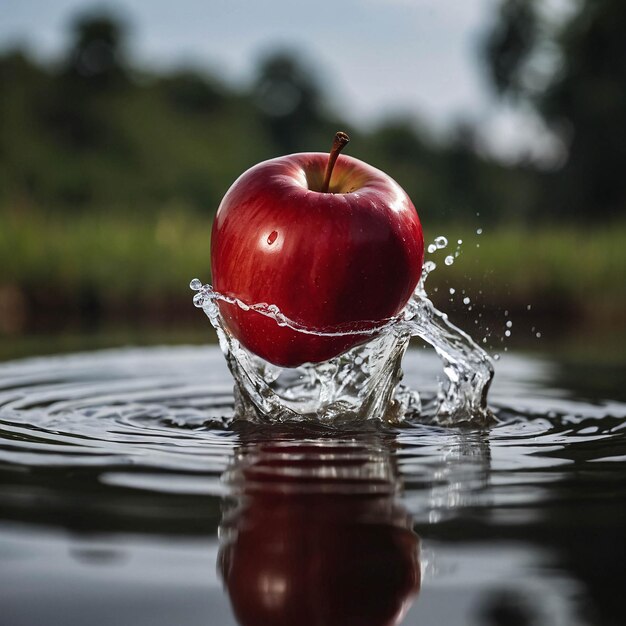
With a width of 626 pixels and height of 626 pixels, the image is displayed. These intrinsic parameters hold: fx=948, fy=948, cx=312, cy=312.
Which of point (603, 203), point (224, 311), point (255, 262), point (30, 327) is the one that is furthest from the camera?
point (603, 203)

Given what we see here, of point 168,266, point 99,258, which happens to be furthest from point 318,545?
point 168,266

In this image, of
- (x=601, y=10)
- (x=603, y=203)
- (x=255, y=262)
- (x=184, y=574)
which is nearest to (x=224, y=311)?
(x=255, y=262)

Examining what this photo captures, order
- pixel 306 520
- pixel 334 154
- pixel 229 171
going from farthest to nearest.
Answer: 1. pixel 229 171
2. pixel 334 154
3. pixel 306 520

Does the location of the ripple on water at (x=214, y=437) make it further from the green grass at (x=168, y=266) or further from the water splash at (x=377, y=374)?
the green grass at (x=168, y=266)

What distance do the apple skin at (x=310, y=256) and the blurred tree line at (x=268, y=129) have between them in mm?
19015

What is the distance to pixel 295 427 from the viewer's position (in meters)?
2.03

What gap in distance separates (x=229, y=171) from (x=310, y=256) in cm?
2957

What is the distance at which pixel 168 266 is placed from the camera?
7133 mm

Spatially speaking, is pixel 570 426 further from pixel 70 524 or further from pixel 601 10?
pixel 601 10

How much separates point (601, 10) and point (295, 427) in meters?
22.2

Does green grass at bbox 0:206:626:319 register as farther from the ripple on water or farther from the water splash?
the water splash

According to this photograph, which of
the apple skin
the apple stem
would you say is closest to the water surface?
the apple skin

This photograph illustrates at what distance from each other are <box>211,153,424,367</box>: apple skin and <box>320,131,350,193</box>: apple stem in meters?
0.05

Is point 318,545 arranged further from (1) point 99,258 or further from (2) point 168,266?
(2) point 168,266
